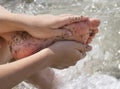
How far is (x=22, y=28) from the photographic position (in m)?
1.54

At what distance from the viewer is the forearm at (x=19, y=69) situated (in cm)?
129

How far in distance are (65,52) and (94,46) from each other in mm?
1022

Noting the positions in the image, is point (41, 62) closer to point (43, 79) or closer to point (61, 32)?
point (61, 32)

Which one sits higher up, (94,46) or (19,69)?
(19,69)

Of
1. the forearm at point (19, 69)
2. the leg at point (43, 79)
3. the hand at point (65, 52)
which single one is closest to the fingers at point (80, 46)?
the hand at point (65, 52)

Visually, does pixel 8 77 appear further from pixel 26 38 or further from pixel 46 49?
pixel 26 38

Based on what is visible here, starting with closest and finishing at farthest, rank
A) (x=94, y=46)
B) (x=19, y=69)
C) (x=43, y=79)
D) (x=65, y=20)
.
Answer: (x=19, y=69), (x=65, y=20), (x=43, y=79), (x=94, y=46)

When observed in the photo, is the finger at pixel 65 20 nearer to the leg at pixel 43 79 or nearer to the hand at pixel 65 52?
the hand at pixel 65 52

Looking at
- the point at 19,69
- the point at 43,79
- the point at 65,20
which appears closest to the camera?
the point at 19,69

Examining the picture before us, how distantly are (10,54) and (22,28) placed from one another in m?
0.20

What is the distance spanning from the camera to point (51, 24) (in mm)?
1443

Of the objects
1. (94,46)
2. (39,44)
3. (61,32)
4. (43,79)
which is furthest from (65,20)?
(94,46)

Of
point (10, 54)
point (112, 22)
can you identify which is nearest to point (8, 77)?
point (10, 54)

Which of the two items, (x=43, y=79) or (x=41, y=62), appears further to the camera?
(x=43, y=79)
